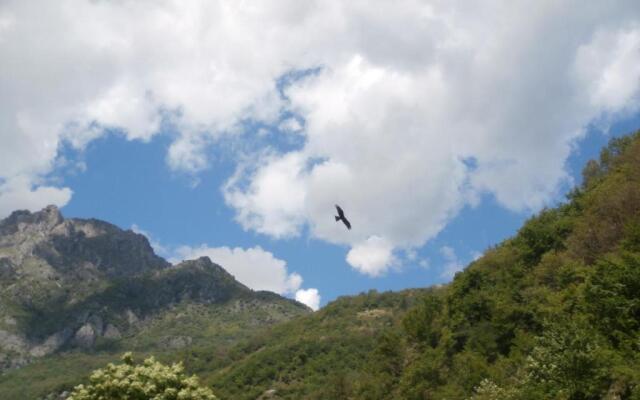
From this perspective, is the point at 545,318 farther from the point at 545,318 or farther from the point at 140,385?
the point at 140,385

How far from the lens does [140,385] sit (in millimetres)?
27219

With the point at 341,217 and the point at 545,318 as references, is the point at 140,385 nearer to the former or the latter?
the point at 341,217

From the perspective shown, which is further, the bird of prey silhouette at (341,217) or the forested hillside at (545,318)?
the forested hillside at (545,318)

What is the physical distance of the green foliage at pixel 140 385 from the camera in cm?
2719

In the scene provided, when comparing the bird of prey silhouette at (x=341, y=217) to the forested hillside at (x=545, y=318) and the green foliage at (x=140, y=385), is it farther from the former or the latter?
the forested hillside at (x=545, y=318)

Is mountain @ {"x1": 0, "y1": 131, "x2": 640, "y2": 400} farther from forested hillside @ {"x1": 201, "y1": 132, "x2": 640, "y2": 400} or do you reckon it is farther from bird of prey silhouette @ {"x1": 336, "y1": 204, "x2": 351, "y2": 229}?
bird of prey silhouette @ {"x1": 336, "y1": 204, "x2": 351, "y2": 229}

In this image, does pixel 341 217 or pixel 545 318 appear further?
pixel 545 318

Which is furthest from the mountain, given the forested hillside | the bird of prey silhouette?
the bird of prey silhouette

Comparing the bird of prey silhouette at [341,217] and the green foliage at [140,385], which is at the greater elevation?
the bird of prey silhouette at [341,217]

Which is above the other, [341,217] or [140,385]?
[341,217]

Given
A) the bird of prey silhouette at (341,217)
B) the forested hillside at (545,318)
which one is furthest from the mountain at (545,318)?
the bird of prey silhouette at (341,217)

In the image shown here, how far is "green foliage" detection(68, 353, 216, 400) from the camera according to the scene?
27.2 metres

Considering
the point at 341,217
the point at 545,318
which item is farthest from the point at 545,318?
the point at 341,217

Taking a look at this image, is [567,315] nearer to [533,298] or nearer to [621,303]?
[621,303]
